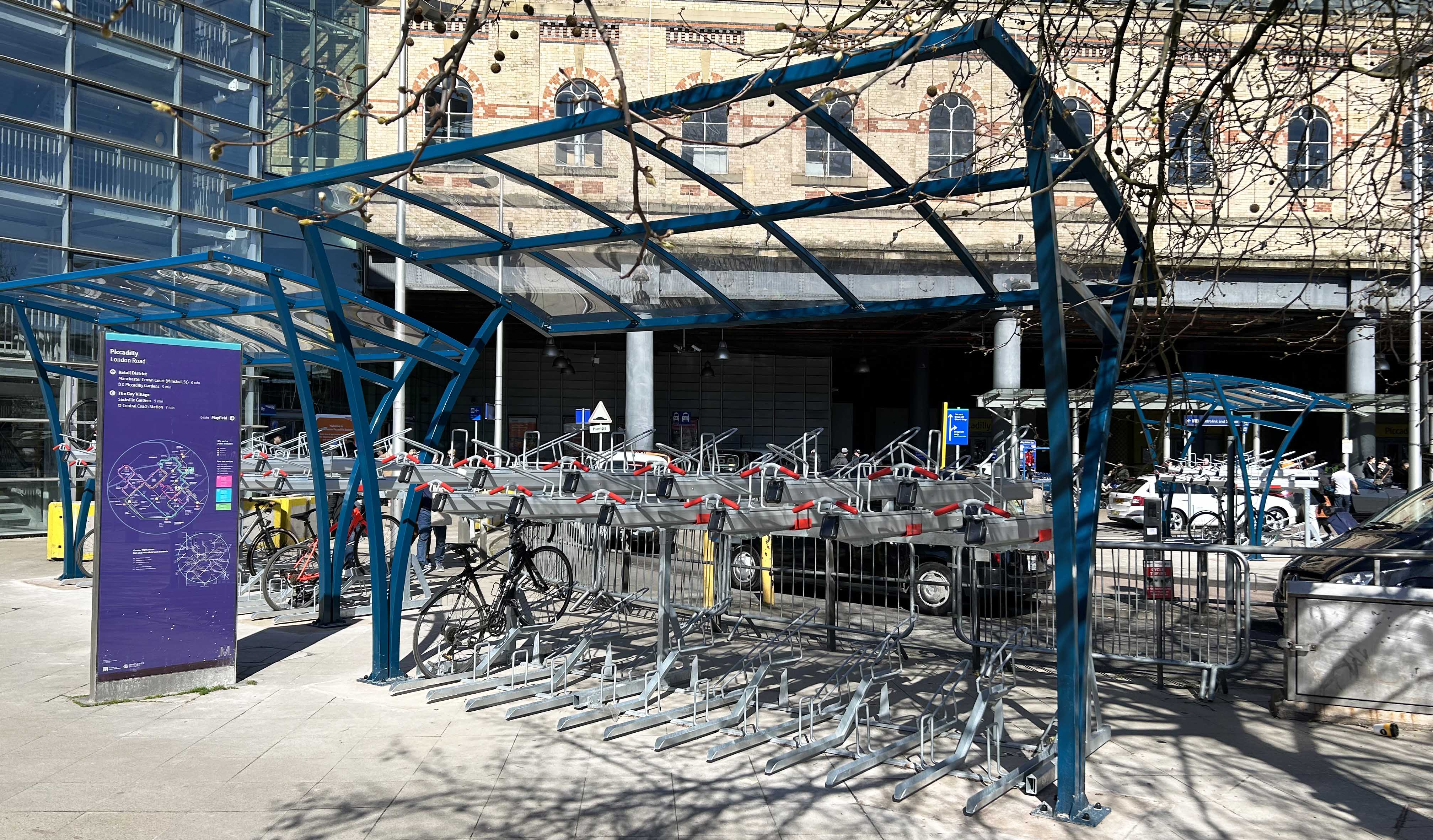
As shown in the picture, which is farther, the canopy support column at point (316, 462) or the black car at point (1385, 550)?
the canopy support column at point (316, 462)

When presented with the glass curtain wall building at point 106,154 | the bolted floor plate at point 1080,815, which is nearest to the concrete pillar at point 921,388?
the glass curtain wall building at point 106,154

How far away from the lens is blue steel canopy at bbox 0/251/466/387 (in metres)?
8.84

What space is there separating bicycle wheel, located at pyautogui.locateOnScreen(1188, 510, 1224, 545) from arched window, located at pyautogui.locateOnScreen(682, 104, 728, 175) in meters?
6.34

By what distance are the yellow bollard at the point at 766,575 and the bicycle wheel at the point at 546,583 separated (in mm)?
1823

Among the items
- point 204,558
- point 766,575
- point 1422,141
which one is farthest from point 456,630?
point 1422,141

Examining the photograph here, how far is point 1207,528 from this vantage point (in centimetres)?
1588

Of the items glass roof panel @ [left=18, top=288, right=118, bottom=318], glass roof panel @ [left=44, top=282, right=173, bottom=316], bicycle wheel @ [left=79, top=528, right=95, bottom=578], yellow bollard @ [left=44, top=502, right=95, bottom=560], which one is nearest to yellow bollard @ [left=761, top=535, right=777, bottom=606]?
glass roof panel @ [left=44, top=282, right=173, bottom=316]

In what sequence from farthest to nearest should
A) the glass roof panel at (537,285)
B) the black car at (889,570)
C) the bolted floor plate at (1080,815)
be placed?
the black car at (889,570), the glass roof panel at (537,285), the bolted floor plate at (1080,815)

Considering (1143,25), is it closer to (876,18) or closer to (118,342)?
(876,18)

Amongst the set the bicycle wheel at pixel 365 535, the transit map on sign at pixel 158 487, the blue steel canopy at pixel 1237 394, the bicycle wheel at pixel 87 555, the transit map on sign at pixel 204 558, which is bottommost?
the bicycle wheel at pixel 87 555

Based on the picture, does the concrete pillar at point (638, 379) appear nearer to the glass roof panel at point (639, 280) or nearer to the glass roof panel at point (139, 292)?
the glass roof panel at point (139, 292)

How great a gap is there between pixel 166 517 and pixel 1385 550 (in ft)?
27.6

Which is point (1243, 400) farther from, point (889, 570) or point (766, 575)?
point (766, 575)

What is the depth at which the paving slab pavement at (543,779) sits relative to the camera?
4930mm
